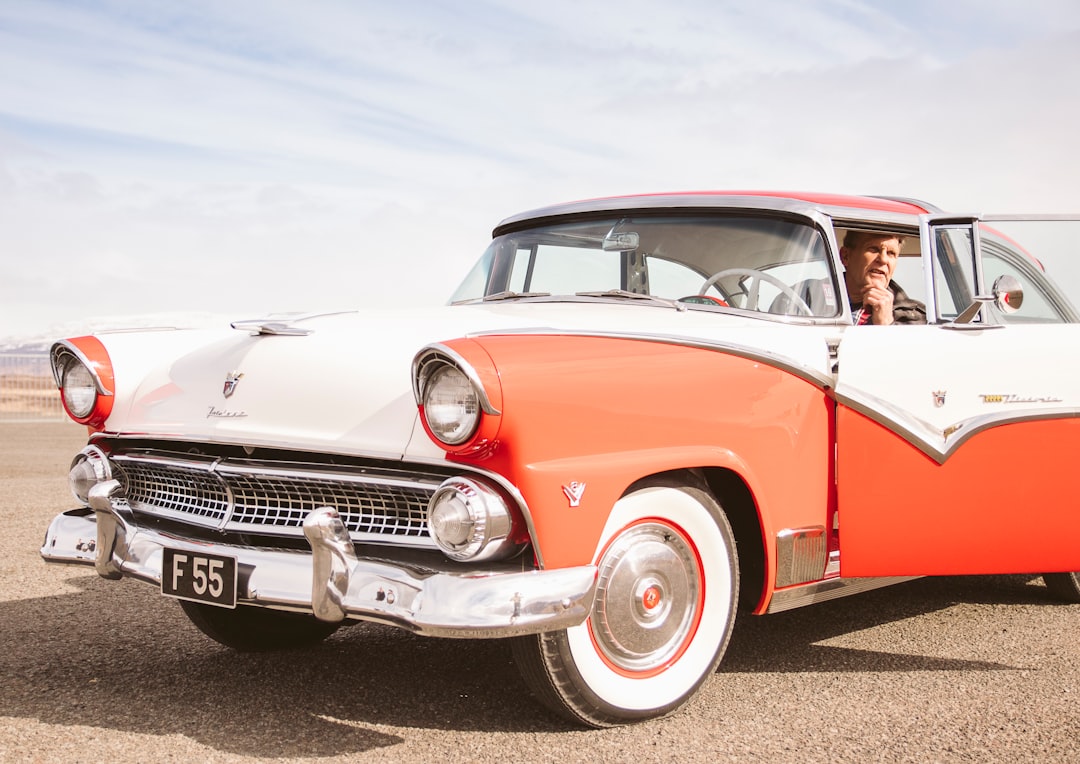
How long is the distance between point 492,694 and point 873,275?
2.17m

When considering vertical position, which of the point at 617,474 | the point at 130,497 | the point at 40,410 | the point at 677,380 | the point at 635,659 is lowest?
the point at 40,410

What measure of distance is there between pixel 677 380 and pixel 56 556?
2.07 metres

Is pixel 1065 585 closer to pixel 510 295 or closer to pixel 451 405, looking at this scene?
pixel 510 295

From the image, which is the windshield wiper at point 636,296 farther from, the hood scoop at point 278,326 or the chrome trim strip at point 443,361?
the chrome trim strip at point 443,361

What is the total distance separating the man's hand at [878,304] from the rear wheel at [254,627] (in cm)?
233

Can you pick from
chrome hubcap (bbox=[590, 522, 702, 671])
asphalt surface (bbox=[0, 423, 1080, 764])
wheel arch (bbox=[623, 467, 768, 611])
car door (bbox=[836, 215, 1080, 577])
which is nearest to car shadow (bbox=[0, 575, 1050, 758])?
asphalt surface (bbox=[0, 423, 1080, 764])

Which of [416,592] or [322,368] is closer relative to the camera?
[416,592]

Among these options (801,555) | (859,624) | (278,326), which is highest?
(278,326)

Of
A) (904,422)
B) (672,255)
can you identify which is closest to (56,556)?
(672,255)

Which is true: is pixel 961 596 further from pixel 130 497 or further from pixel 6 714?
pixel 6 714

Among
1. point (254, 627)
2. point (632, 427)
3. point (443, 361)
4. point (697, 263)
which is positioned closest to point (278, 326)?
point (443, 361)

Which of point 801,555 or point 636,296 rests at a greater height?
point 636,296

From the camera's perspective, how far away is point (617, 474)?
2.94 meters

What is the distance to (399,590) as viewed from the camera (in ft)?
9.03
